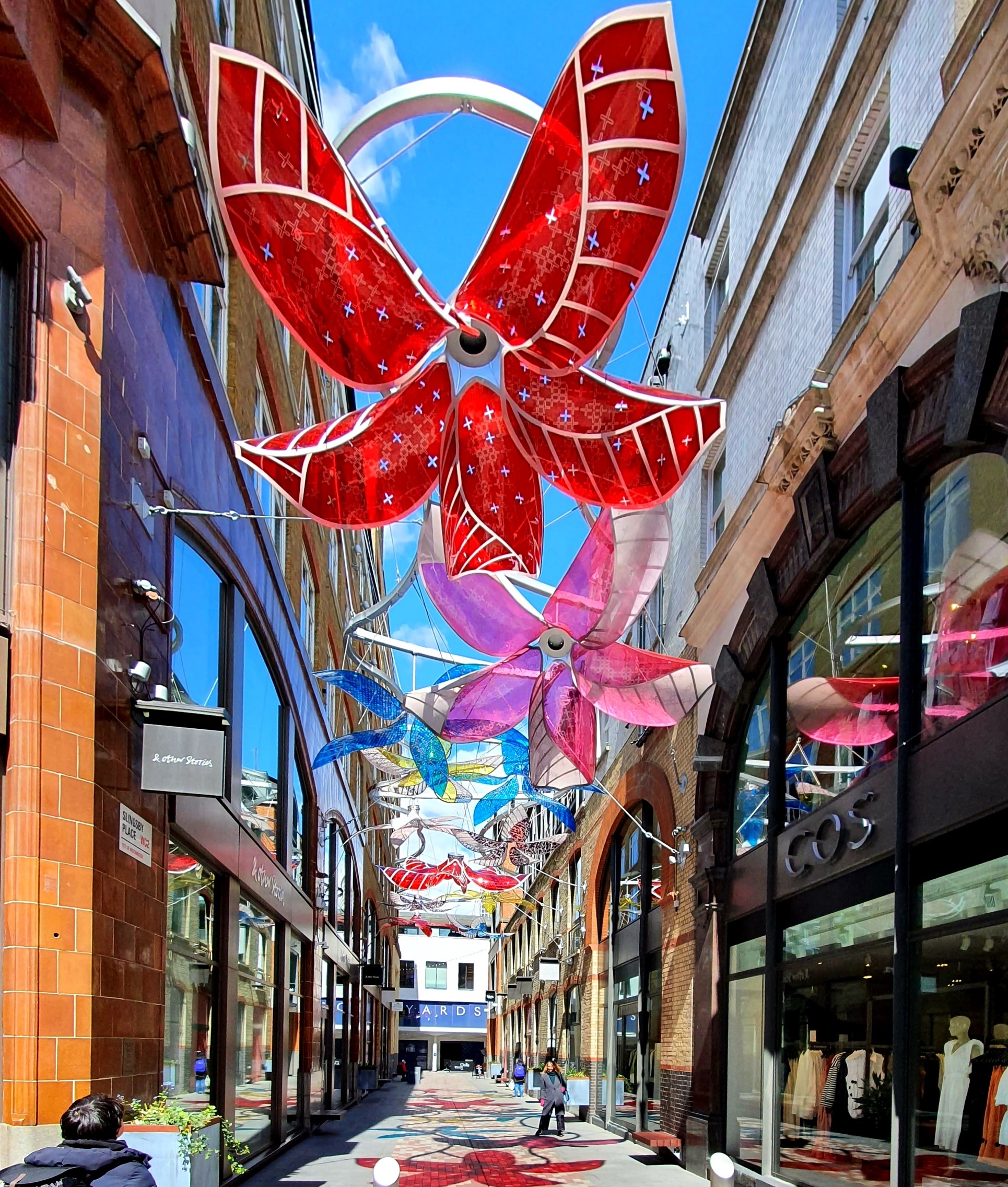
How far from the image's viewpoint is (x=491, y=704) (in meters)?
16.6

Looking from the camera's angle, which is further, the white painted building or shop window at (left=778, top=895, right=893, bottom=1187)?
the white painted building

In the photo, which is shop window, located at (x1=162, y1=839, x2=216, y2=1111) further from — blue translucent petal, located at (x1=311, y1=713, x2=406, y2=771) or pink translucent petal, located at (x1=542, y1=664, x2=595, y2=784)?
blue translucent petal, located at (x1=311, y1=713, x2=406, y2=771)

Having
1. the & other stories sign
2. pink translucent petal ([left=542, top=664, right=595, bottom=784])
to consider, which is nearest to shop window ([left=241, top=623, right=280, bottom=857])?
pink translucent petal ([left=542, top=664, right=595, bottom=784])

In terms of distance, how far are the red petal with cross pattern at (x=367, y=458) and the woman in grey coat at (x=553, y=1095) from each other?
1427cm

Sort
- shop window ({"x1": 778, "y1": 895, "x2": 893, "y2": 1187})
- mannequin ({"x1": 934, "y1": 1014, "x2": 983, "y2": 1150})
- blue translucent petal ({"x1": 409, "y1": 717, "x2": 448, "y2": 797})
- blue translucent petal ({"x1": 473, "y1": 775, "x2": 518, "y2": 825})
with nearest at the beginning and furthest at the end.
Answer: mannequin ({"x1": 934, "y1": 1014, "x2": 983, "y2": 1150}) → shop window ({"x1": 778, "y1": 895, "x2": 893, "y2": 1187}) → blue translucent petal ({"x1": 409, "y1": 717, "x2": 448, "y2": 797}) → blue translucent petal ({"x1": 473, "y1": 775, "x2": 518, "y2": 825})

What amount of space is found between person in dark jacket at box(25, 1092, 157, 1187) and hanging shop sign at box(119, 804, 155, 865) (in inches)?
126

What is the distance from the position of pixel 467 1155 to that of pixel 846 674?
1078 centimetres

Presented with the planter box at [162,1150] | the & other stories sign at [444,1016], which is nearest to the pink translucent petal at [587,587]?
the planter box at [162,1150]

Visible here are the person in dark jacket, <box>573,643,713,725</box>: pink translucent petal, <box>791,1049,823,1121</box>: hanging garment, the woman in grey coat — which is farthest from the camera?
the woman in grey coat

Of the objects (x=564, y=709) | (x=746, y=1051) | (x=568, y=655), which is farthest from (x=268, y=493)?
(x=746, y=1051)

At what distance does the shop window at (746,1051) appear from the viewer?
1338 cm

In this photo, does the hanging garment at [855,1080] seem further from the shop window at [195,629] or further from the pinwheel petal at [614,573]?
the shop window at [195,629]

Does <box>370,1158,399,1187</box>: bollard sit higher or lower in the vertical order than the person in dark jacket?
lower

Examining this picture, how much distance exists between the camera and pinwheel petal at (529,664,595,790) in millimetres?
15836
